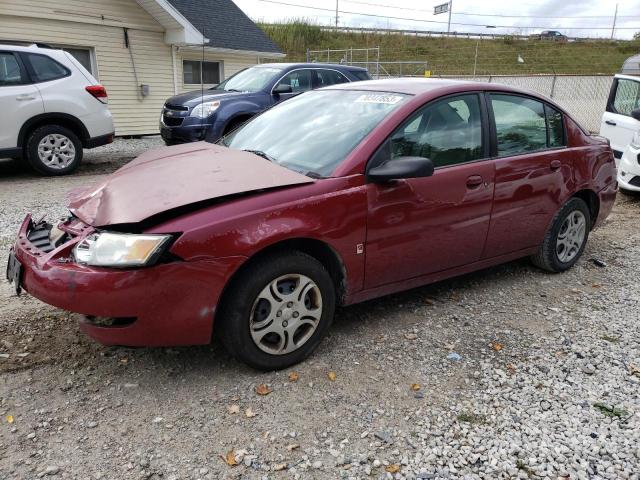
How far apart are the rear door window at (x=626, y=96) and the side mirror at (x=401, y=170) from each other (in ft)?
22.4

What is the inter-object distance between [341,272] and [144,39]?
40.3 ft

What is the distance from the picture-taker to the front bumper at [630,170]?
7.36 metres

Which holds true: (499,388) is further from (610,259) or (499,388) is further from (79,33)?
(79,33)

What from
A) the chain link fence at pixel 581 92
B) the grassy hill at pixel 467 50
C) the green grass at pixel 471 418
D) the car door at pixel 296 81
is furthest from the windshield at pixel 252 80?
the grassy hill at pixel 467 50

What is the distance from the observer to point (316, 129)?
140 inches

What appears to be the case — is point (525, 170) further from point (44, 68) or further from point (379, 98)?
point (44, 68)

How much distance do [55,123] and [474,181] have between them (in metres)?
7.16

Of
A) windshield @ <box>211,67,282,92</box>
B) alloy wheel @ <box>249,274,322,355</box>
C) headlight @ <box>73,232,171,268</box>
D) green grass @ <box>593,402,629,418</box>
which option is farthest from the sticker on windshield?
windshield @ <box>211,67,282,92</box>

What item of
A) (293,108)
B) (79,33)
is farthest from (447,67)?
(293,108)

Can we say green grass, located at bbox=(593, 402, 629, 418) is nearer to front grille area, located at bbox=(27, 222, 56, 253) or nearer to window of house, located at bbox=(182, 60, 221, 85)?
front grille area, located at bbox=(27, 222, 56, 253)

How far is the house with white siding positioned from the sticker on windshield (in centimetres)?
1022

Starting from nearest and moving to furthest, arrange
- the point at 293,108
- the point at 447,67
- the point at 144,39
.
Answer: the point at 293,108 < the point at 144,39 < the point at 447,67

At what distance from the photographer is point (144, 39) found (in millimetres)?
13273

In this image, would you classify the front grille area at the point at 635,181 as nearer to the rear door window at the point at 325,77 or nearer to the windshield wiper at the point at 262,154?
the rear door window at the point at 325,77
